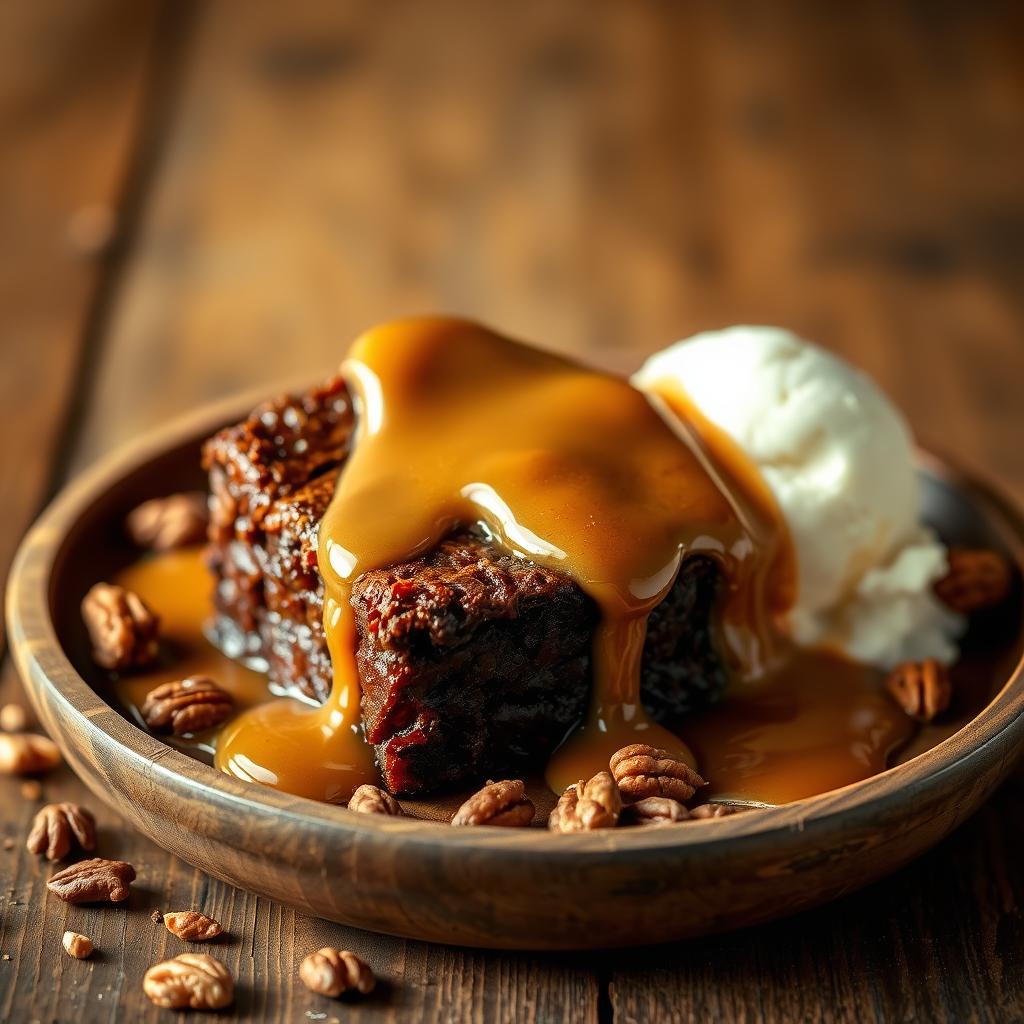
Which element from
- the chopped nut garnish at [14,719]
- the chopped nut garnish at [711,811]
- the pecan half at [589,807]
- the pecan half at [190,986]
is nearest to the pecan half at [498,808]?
the pecan half at [589,807]

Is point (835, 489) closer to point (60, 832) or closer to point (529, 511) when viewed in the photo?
point (529, 511)

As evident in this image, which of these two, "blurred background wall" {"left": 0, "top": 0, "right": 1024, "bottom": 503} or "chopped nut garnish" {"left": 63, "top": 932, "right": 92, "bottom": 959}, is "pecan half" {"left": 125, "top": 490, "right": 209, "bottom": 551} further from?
"chopped nut garnish" {"left": 63, "top": 932, "right": 92, "bottom": 959}

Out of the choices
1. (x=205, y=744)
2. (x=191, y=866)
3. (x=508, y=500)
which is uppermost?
(x=508, y=500)

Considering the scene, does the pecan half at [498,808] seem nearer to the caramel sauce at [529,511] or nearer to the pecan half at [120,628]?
the caramel sauce at [529,511]

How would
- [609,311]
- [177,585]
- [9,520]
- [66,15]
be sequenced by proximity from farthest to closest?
[66,15] < [609,311] < [9,520] < [177,585]

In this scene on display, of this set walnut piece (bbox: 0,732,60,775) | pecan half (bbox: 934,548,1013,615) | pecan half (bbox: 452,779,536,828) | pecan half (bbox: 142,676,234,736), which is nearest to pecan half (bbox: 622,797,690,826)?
pecan half (bbox: 452,779,536,828)

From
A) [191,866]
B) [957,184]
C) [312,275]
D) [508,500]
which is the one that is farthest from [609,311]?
[191,866]

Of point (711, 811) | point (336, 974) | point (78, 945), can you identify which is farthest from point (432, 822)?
point (78, 945)

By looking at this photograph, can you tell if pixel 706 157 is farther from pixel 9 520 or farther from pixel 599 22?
pixel 9 520
